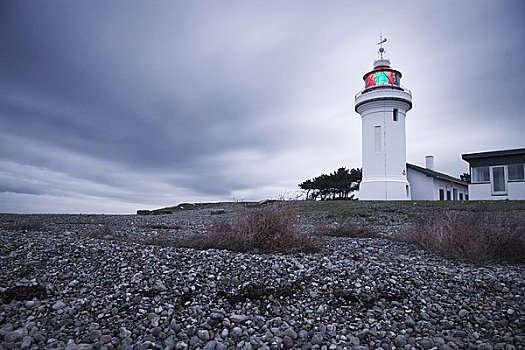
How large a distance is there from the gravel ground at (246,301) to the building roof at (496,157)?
23358 mm

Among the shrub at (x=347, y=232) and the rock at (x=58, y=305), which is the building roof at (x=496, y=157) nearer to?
the shrub at (x=347, y=232)

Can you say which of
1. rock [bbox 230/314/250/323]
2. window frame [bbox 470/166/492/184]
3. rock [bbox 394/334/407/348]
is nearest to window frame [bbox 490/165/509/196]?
window frame [bbox 470/166/492/184]

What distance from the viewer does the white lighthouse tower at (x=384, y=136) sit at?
25984 millimetres

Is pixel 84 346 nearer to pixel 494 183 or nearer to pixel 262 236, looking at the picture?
pixel 262 236

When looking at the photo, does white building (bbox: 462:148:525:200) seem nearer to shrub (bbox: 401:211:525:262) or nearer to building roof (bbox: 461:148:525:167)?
building roof (bbox: 461:148:525:167)

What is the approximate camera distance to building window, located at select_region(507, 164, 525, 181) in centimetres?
2491

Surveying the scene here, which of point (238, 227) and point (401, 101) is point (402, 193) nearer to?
point (401, 101)

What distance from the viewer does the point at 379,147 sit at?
26453mm

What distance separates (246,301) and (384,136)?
2438cm

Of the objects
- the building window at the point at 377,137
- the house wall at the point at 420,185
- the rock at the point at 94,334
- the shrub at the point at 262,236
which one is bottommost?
the rock at the point at 94,334

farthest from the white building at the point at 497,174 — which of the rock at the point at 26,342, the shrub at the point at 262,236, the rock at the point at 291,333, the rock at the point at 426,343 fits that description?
the rock at the point at 26,342

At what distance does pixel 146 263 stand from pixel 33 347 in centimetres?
221

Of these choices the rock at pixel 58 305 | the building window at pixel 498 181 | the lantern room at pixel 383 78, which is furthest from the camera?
the lantern room at pixel 383 78

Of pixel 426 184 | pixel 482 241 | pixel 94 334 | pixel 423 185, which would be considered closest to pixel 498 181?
pixel 426 184
